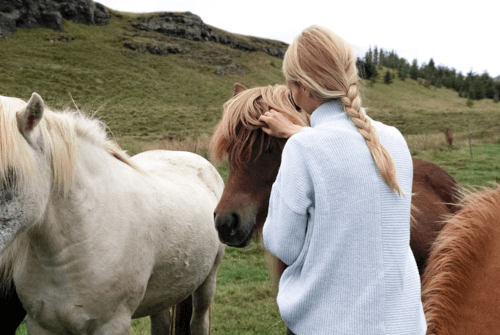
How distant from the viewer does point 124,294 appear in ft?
7.06

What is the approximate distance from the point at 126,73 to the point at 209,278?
1614 inches

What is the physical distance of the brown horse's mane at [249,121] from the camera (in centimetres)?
187

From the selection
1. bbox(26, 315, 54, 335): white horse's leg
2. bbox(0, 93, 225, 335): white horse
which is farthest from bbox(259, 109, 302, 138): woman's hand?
bbox(26, 315, 54, 335): white horse's leg

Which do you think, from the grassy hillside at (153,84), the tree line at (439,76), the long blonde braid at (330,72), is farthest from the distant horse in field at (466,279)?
the tree line at (439,76)

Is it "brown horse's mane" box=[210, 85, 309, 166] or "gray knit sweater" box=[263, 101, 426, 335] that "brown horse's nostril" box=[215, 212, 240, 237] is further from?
"gray knit sweater" box=[263, 101, 426, 335]

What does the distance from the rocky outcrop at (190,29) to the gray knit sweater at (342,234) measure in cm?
6220

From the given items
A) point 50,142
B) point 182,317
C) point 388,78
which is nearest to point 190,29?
point 388,78

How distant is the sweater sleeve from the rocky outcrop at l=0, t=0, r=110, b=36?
5184 cm

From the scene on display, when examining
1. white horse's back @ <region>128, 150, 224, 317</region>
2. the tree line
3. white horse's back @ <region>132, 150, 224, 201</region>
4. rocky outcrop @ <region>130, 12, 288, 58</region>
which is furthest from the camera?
→ rocky outcrop @ <region>130, 12, 288, 58</region>

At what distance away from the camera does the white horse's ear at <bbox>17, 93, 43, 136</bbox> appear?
1.66 m

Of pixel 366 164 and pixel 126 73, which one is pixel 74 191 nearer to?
pixel 366 164

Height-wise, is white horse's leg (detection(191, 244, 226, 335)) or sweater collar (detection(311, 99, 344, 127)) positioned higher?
sweater collar (detection(311, 99, 344, 127))

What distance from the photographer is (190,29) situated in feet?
201

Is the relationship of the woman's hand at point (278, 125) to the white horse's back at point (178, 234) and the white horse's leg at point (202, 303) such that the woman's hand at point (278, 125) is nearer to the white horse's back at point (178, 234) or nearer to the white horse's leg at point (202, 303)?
the white horse's back at point (178, 234)
